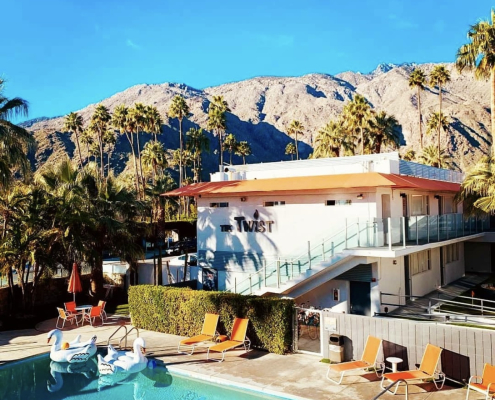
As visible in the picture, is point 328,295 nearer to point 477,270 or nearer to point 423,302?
point 423,302

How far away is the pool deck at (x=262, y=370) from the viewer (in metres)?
11.1

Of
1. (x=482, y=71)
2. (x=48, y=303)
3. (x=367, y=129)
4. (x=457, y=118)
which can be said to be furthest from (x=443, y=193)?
(x=457, y=118)

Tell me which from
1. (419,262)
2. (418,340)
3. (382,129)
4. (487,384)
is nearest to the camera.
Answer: (487,384)

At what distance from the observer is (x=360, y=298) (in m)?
18.7

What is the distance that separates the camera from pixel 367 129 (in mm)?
50938

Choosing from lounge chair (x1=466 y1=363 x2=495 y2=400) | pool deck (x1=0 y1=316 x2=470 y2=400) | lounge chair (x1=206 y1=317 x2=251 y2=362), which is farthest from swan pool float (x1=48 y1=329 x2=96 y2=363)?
lounge chair (x1=466 y1=363 x2=495 y2=400)

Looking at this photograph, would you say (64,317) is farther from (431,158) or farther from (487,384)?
(431,158)

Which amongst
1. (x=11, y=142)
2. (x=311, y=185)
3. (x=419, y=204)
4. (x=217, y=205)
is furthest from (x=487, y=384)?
(x=11, y=142)

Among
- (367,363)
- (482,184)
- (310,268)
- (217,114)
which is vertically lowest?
(367,363)

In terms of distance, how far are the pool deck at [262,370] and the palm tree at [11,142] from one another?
259 inches

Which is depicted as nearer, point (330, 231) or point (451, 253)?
point (330, 231)

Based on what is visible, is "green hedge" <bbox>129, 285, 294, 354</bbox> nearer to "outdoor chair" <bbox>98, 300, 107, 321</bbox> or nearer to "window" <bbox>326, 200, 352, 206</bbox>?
"outdoor chair" <bbox>98, 300, 107, 321</bbox>

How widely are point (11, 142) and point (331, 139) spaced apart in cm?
4239

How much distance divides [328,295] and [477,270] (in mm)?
15676
